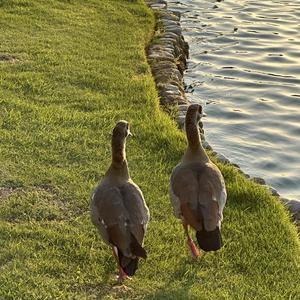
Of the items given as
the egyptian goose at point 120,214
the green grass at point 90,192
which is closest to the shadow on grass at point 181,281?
the green grass at point 90,192

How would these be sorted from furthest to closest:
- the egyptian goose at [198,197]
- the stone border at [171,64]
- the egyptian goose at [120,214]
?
the stone border at [171,64]
the egyptian goose at [198,197]
the egyptian goose at [120,214]

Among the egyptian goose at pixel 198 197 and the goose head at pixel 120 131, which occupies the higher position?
the goose head at pixel 120 131

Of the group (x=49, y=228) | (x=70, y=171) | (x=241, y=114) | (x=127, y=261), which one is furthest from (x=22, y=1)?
(x=127, y=261)

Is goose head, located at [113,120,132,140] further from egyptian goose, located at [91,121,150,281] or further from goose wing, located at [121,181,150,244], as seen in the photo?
goose wing, located at [121,181,150,244]

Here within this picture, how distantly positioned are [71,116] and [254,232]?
10.1 ft

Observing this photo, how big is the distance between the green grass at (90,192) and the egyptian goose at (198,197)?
16.1 inches

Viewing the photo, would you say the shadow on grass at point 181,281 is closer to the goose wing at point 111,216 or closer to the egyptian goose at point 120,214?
the egyptian goose at point 120,214

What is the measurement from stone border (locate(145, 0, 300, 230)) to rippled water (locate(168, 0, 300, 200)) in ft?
1.66

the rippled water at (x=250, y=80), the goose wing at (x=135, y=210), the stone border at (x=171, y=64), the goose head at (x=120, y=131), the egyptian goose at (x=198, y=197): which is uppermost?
the goose head at (x=120, y=131)

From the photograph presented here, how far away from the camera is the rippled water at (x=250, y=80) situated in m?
10.7

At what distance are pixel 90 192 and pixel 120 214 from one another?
1615 millimetres

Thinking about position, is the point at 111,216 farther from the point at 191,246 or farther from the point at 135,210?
the point at 191,246

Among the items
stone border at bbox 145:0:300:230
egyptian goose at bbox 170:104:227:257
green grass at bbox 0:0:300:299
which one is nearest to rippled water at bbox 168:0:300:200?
stone border at bbox 145:0:300:230

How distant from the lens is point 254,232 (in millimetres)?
6992
